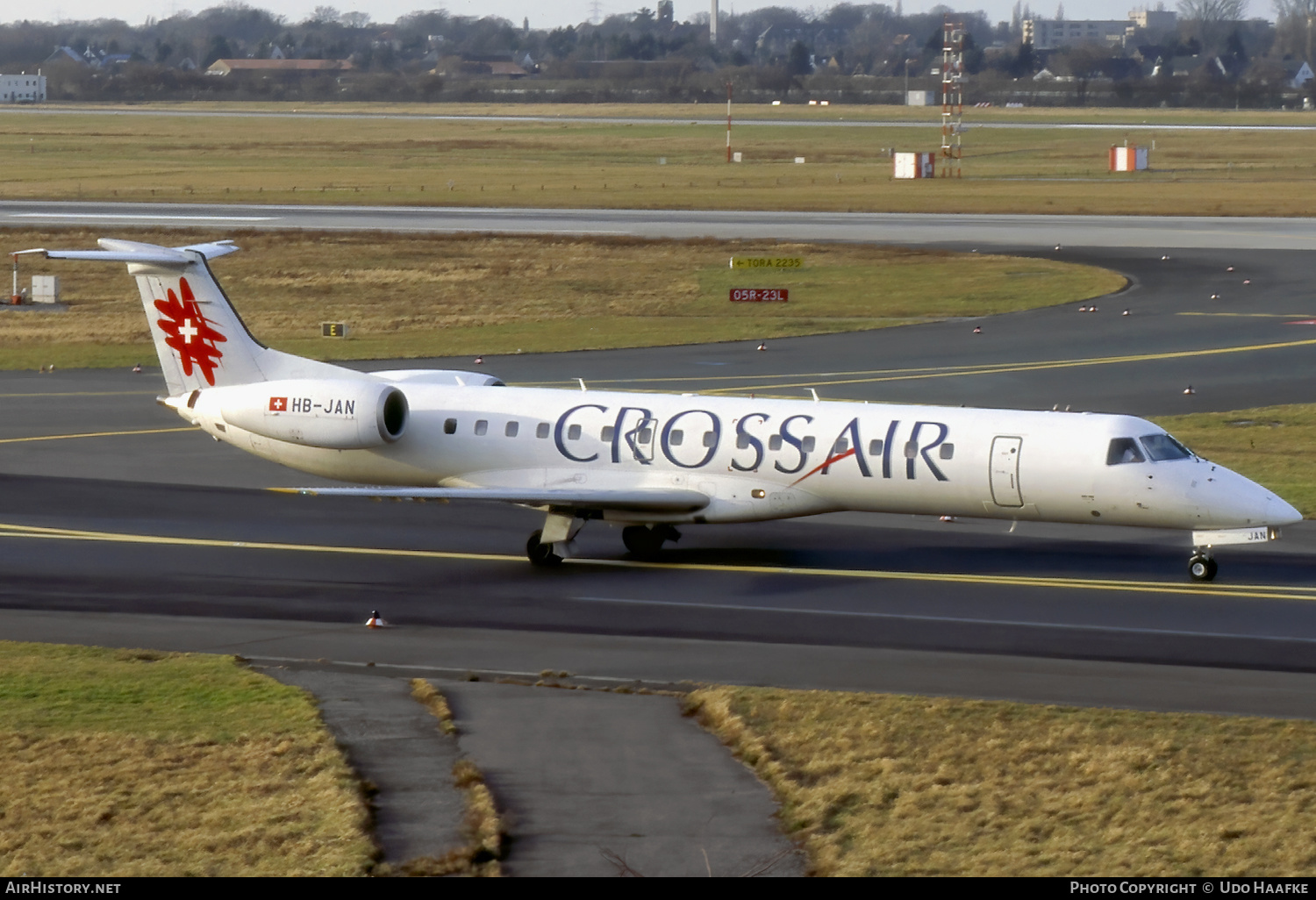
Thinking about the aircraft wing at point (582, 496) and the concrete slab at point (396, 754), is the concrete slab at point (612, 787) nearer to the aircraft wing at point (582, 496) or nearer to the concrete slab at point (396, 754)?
the concrete slab at point (396, 754)

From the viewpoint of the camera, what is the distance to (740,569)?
28.9 m

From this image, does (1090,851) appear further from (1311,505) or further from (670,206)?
(670,206)

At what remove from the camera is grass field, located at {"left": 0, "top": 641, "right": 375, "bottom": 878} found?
49.5 ft

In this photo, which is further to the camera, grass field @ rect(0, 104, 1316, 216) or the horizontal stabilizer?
grass field @ rect(0, 104, 1316, 216)

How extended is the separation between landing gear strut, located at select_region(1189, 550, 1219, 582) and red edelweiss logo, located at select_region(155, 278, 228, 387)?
18585 mm

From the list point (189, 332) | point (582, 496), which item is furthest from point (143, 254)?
point (582, 496)

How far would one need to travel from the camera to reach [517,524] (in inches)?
1289

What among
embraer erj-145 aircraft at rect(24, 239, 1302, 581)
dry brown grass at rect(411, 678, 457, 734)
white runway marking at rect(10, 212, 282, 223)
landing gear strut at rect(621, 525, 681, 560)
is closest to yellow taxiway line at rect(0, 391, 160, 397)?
embraer erj-145 aircraft at rect(24, 239, 1302, 581)

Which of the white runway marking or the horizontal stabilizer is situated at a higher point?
the horizontal stabilizer

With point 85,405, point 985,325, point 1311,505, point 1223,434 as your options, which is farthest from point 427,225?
point 1311,505

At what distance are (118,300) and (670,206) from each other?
40.0 meters

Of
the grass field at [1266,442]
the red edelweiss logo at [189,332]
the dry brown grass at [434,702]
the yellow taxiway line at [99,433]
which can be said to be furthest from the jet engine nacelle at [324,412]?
the grass field at [1266,442]

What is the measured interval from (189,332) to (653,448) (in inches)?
391

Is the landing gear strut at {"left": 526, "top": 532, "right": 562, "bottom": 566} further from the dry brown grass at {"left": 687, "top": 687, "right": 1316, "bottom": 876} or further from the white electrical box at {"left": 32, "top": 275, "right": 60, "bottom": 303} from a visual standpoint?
the white electrical box at {"left": 32, "top": 275, "right": 60, "bottom": 303}
